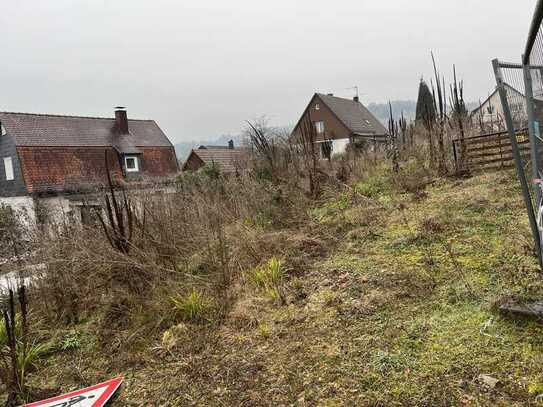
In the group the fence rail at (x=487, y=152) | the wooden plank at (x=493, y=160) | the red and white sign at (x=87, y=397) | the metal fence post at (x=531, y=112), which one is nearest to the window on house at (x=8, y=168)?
the red and white sign at (x=87, y=397)

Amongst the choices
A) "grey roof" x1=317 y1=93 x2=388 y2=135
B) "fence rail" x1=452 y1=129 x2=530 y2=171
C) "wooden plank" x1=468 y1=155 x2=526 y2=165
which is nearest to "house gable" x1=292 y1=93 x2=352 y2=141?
"grey roof" x1=317 y1=93 x2=388 y2=135

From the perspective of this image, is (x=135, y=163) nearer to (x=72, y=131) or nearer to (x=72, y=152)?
(x=72, y=152)

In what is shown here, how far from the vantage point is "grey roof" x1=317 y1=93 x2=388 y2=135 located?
34688 mm

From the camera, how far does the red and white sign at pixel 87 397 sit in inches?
104

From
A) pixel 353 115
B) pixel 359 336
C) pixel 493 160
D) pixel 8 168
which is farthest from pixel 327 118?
pixel 359 336

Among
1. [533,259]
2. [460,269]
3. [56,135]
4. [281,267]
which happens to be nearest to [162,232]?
[281,267]

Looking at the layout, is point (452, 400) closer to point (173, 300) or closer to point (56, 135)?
point (173, 300)

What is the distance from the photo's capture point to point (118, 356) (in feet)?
11.2

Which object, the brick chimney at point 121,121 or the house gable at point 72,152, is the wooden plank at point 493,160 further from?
the brick chimney at point 121,121

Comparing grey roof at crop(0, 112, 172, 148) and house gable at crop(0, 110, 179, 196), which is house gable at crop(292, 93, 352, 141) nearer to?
grey roof at crop(0, 112, 172, 148)

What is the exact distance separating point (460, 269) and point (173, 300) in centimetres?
299

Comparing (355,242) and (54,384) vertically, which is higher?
(355,242)

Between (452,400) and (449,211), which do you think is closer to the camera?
(452,400)

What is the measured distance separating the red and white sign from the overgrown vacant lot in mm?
109
